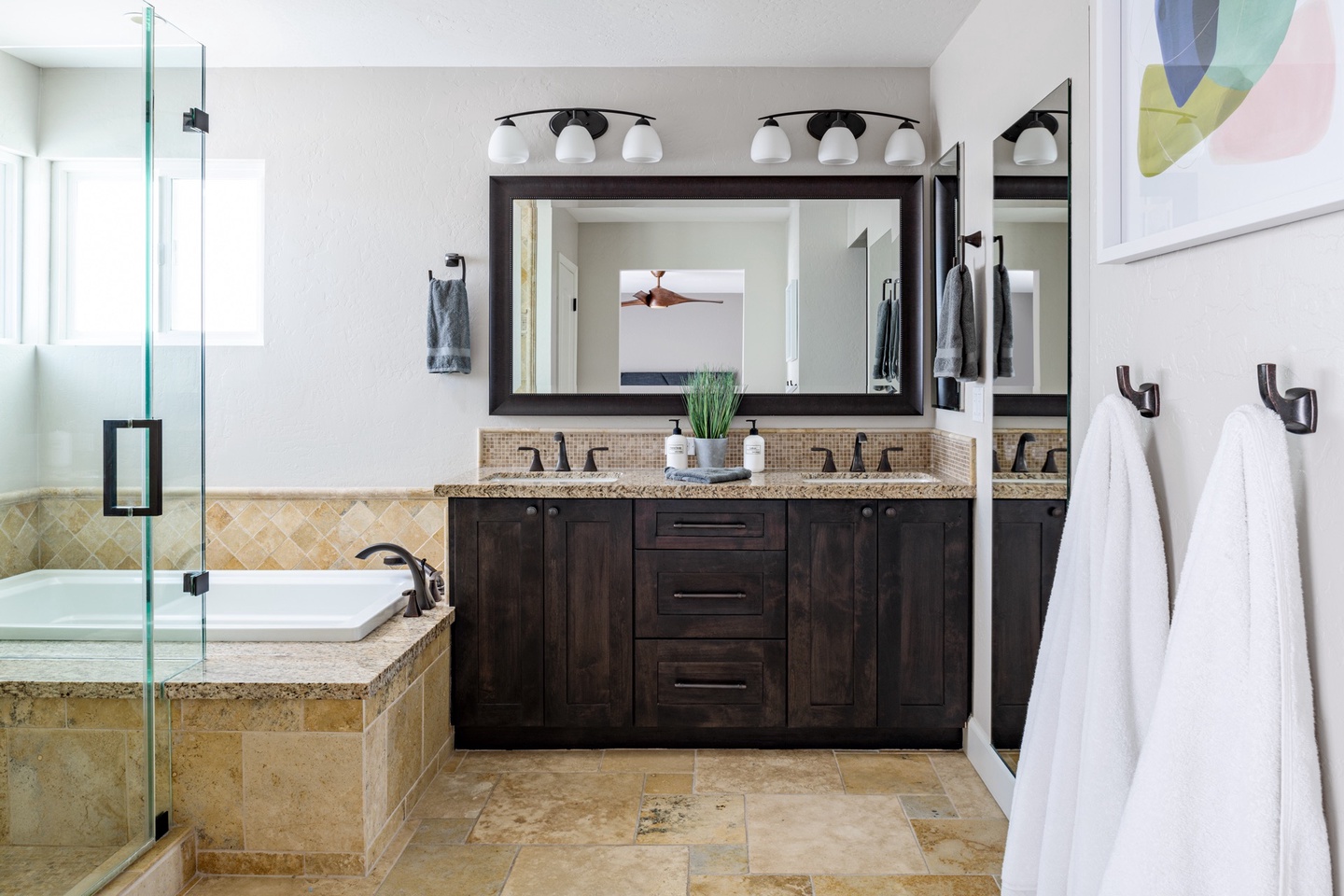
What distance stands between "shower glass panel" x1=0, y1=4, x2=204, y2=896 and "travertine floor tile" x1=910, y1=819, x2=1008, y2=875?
188 centimetres

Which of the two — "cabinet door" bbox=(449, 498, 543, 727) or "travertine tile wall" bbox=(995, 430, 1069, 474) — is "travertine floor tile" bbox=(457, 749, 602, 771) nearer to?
"cabinet door" bbox=(449, 498, 543, 727)

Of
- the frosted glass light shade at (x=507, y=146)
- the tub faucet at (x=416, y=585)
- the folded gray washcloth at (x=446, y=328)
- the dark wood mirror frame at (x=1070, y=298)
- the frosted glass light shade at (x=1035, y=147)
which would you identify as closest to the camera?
the dark wood mirror frame at (x=1070, y=298)

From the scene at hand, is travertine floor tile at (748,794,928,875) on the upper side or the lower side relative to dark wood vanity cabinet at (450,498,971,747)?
lower

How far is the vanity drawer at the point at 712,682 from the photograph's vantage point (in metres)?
3.00

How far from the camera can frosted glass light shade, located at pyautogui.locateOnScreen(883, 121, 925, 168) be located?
3.32 m

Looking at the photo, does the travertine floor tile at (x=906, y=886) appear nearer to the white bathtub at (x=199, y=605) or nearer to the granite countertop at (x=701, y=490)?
the granite countertop at (x=701, y=490)

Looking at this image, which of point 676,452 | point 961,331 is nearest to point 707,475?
point 676,452

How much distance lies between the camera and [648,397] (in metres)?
3.52

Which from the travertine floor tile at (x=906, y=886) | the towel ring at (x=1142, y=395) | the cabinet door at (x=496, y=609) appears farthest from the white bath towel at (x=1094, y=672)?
the cabinet door at (x=496, y=609)

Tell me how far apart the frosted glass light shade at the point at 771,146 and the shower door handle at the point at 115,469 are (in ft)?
7.00

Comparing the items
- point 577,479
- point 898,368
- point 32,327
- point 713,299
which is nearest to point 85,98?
point 32,327

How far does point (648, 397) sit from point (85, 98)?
2.00 m

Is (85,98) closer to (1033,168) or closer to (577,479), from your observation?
(577,479)

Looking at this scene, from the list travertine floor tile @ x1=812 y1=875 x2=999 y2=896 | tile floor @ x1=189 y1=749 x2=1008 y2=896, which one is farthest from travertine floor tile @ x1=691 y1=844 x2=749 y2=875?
travertine floor tile @ x1=812 y1=875 x2=999 y2=896
